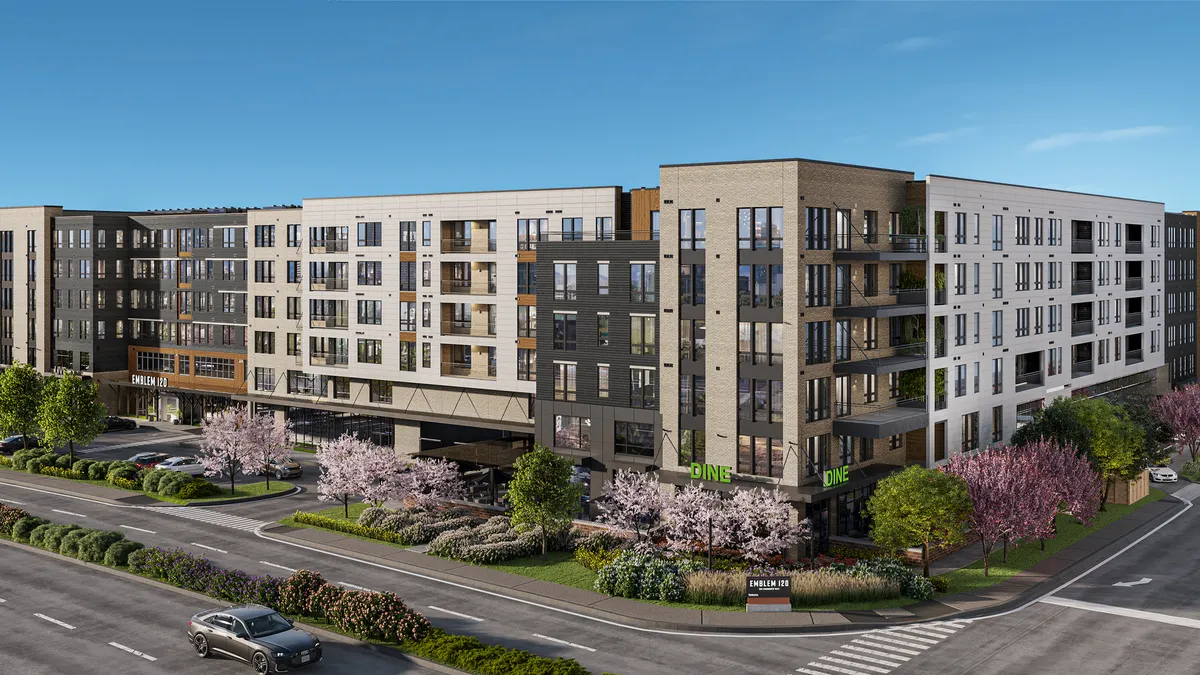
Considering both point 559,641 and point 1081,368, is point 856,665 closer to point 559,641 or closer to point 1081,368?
point 559,641

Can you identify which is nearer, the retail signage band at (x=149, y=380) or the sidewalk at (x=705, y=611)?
the sidewalk at (x=705, y=611)

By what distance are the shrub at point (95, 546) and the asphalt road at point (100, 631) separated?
2.44 ft

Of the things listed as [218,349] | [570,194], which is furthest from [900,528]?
[218,349]

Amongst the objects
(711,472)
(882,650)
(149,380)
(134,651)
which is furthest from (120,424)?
(882,650)

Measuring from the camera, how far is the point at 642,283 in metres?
58.2

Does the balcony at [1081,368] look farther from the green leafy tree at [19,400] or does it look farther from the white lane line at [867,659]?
the green leafy tree at [19,400]

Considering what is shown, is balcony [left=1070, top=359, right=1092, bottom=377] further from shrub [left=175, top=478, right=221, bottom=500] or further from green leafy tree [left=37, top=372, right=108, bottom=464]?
green leafy tree [left=37, top=372, right=108, bottom=464]

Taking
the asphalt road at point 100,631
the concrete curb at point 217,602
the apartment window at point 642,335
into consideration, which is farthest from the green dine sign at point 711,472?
the asphalt road at point 100,631

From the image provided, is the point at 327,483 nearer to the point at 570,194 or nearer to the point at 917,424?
the point at 570,194

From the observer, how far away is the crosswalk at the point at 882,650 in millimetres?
36594

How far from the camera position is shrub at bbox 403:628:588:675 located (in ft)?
112

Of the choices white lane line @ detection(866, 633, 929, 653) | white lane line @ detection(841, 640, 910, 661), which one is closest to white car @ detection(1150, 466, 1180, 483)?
white lane line @ detection(866, 633, 929, 653)

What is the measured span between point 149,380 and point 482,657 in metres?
77.0

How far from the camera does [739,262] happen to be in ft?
176
